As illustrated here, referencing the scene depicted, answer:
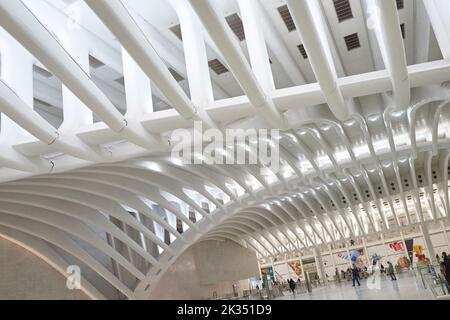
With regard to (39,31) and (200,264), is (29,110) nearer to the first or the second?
(39,31)

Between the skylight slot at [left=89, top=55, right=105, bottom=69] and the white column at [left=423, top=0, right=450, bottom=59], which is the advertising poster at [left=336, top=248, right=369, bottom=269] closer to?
the skylight slot at [left=89, top=55, right=105, bottom=69]

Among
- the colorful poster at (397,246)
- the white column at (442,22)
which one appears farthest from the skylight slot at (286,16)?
the colorful poster at (397,246)

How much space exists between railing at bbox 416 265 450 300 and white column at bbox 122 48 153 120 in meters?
9.37

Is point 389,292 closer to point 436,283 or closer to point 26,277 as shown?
point 436,283

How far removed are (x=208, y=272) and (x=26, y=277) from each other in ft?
62.2

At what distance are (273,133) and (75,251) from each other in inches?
489

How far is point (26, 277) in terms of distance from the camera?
763 inches

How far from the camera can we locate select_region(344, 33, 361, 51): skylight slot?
1244 cm

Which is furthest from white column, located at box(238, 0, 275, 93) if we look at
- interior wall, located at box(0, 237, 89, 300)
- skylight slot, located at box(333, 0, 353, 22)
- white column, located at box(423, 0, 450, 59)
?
interior wall, located at box(0, 237, 89, 300)

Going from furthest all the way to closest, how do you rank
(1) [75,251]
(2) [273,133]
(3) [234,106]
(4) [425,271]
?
(1) [75,251]
(2) [273,133]
(4) [425,271]
(3) [234,106]

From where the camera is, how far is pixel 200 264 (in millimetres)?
34844

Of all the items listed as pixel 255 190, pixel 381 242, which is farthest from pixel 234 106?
pixel 381 242

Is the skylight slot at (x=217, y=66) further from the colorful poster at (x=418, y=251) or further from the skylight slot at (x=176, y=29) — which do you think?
the colorful poster at (x=418, y=251)

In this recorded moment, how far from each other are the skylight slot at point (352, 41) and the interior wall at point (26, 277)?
18.0 meters
